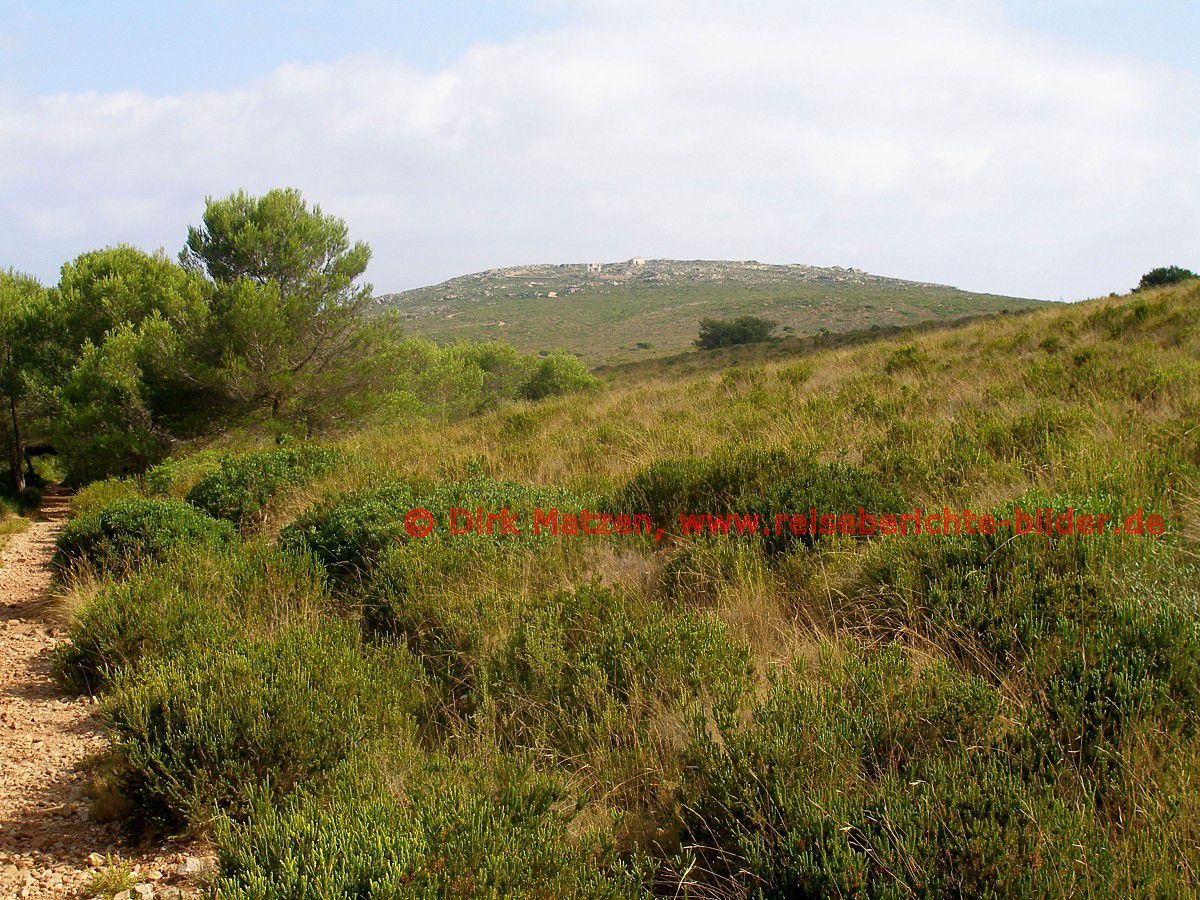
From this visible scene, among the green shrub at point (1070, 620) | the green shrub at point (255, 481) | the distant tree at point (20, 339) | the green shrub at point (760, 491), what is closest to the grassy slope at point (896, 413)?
the green shrub at point (760, 491)

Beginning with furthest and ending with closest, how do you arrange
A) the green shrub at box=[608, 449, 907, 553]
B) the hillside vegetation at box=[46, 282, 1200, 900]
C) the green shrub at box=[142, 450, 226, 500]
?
the green shrub at box=[142, 450, 226, 500] < the green shrub at box=[608, 449, 907, 553] < the hillside vegetation at box=[46, 282, 1200, 900]

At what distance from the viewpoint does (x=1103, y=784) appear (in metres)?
1.98

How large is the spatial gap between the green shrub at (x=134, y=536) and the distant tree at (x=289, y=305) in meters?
8.30

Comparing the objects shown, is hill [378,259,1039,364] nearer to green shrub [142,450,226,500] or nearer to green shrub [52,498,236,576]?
green shrub [142,450,226,500]

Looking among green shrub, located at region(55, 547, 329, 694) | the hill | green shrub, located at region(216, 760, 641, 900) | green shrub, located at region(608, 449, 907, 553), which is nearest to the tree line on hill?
green shrub, located at region(55, 547, 329, 694)

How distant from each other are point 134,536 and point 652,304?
95719 millimetres

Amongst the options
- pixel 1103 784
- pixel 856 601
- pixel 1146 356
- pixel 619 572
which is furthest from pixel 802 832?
pixel 1146 356

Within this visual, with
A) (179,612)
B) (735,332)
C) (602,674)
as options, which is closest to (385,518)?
(179,612)

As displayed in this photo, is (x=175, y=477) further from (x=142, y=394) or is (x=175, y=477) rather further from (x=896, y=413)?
(x=896, y=413)

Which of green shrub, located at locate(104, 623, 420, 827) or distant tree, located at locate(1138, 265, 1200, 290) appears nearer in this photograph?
green shrub, located at locate(104, 623, 420, 827)

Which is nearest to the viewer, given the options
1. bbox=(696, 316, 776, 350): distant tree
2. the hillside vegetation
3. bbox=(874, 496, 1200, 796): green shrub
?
the hillside vegetation

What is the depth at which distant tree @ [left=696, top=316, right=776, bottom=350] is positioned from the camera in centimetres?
5194

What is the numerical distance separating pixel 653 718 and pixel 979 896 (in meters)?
1.31

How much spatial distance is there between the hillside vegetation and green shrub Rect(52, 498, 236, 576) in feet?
0.26
